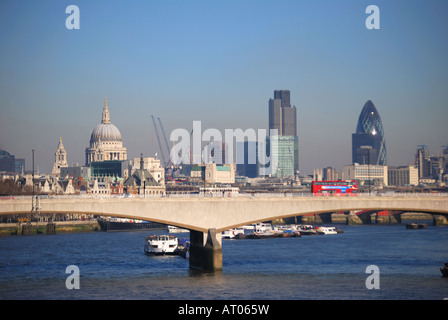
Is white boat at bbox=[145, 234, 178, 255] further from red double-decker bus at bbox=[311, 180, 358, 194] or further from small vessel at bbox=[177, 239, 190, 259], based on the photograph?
red double-decker bus at bbox=[311, 180, 358, 194]

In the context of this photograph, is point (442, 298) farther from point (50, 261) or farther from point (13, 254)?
point (13, 254)

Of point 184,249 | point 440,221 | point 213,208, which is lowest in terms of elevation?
point 440,221

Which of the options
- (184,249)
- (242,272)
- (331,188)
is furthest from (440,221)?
(242,272)

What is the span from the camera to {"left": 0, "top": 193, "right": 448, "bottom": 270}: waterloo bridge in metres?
68.6

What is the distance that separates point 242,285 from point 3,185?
102018 millimetres

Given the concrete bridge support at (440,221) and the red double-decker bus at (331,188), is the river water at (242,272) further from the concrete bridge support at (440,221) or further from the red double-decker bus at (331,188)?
the concrete bridge support at (440,221)

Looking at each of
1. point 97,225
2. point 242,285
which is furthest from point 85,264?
point 97,225

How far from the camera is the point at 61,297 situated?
186 ft

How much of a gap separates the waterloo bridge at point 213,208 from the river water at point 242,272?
3045mm

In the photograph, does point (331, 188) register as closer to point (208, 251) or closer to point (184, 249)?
point (184, 249)

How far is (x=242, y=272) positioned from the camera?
71.2 meters

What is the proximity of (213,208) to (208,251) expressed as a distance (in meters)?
3.99

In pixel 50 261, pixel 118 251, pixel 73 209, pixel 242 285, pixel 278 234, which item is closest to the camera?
pixel 242 285

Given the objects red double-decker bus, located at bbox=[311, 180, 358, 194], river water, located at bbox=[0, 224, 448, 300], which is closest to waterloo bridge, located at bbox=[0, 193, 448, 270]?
river water, located at bbox=[0, 224, 448, 300]
